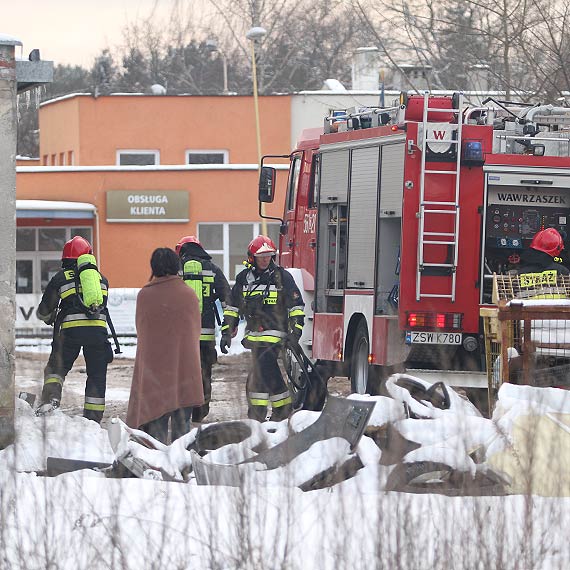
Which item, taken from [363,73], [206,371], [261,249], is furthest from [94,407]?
[363,73]

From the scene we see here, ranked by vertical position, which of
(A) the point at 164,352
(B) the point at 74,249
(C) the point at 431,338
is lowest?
(C) the point at 431,338

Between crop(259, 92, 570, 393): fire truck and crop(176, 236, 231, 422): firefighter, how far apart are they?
147cm

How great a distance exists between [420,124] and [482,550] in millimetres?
7277

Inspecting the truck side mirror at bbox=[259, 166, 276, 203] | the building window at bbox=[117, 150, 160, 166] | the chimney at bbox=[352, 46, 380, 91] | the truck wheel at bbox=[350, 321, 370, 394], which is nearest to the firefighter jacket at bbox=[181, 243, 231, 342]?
the truck wheel at bbox=[350, 321, 370, 394]

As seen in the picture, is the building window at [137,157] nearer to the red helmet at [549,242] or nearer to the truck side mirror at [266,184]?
the truck side mirror at [266,184]

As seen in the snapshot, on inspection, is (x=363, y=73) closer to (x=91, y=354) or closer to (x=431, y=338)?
(x=431, y=338)

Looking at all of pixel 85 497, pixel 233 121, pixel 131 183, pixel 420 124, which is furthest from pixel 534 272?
pixel 233 121

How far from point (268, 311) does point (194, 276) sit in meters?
0.72

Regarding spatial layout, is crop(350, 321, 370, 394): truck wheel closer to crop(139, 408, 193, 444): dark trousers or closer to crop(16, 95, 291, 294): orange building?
crop(139, 408, 193, 444): dark trousers

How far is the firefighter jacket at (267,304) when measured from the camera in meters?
11.1

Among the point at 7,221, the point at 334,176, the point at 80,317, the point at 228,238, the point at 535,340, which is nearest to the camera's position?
the point at 7,221

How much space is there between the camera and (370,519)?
459 centimetres

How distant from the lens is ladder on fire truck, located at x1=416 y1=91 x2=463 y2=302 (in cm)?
1116

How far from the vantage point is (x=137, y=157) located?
40.2m
